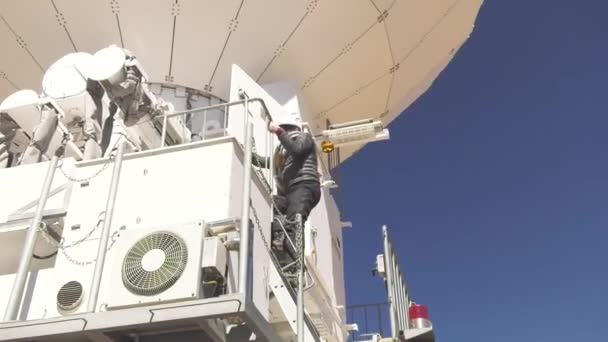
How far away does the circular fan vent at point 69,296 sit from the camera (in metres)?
5.09

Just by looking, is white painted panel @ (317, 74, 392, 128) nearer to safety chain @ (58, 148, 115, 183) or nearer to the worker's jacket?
the worker's jacket

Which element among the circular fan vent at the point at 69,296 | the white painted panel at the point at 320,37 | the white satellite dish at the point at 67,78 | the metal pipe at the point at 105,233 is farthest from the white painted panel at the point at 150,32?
the circular fan vent at the point at 69,296

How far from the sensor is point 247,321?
440cm

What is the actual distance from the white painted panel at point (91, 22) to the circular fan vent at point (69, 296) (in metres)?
4.68

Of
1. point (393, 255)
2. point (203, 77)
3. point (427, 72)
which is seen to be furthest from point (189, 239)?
point (427, 72)

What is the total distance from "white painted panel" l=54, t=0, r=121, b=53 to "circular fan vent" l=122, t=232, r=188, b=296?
16.3ft

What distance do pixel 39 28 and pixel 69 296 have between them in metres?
5.11

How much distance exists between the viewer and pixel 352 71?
998cm

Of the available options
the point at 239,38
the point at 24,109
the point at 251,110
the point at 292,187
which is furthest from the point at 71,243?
the point at 239,38

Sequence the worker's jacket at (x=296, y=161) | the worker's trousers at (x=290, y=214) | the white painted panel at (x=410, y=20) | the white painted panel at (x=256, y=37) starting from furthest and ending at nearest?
the white painted panel at (x=410, y=20)
the white painted panel at (x=256, y=37)
the worker's jacket at (x=296, y=161)
the worker's trousers at (x=290, y=214)

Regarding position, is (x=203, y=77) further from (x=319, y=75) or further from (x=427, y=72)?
(x=427, y=72)

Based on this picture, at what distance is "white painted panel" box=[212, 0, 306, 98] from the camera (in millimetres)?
9023

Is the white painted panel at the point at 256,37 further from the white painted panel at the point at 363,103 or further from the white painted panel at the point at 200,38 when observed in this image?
the white painted panel at the point at 363,103

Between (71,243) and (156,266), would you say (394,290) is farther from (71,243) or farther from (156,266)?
(71,243)
